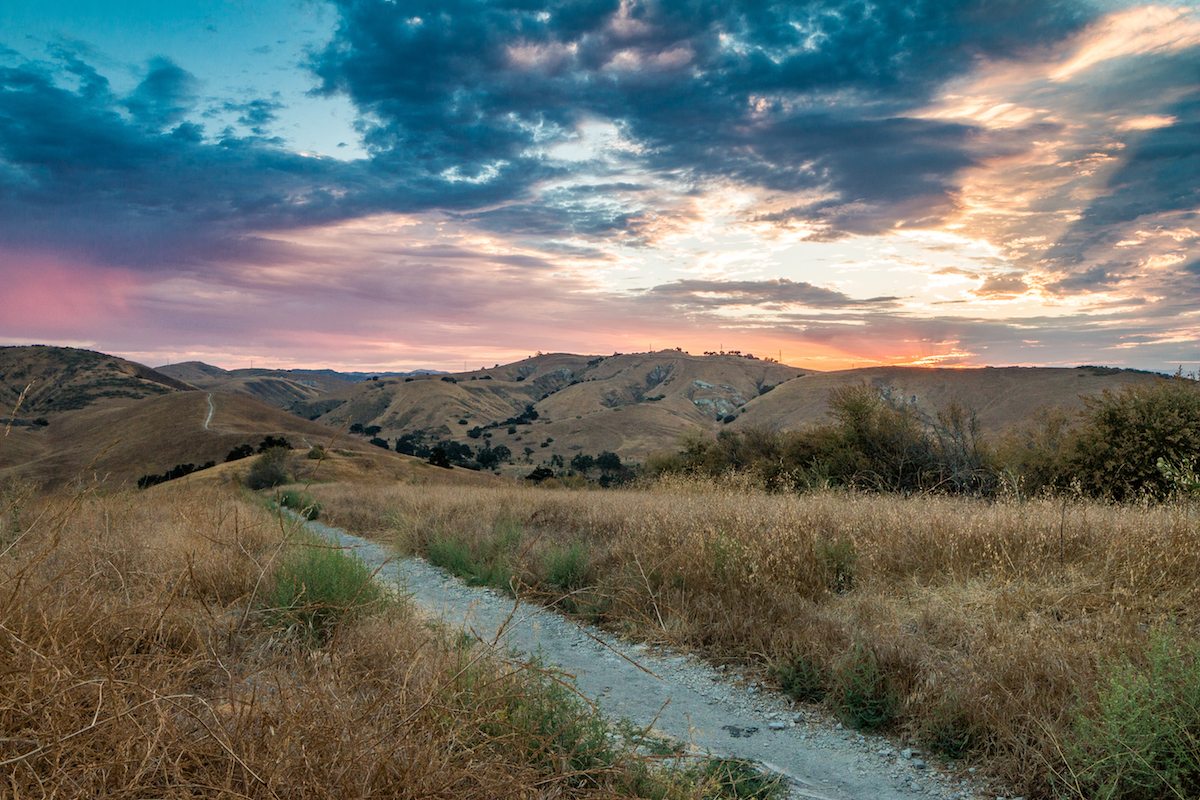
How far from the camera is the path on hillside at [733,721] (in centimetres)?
392

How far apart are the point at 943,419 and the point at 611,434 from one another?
97.5 meters

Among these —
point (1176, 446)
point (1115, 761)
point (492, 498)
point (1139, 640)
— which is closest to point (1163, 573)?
point (1139, 640)

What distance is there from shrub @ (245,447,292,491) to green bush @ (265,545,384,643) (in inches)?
1072

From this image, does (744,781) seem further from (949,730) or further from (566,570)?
(566,570)

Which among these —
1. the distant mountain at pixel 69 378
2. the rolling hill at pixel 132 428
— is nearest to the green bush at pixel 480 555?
the rolling hill at pixel 132 428

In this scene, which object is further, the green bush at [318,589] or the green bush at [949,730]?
the green bush at [318,589]

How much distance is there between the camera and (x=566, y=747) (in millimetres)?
3344

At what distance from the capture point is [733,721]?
4.78 m

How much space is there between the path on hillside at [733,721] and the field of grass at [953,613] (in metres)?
0.26

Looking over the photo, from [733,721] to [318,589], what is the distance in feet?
11.3

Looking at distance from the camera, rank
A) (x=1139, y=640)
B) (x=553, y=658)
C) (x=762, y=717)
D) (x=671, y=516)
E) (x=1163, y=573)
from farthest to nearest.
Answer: (x=671, y=516) < (x=553, y=658) < (x=1163, y=573) < (x=762, y=717) < (x=1139, y=640)

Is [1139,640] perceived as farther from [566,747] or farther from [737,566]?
[566,747]

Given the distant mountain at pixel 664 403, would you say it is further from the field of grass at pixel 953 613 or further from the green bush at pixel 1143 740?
the green bush at pixel 1143 740

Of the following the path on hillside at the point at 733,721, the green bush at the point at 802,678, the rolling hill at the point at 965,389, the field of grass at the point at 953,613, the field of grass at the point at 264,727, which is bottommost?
the path on hillside at the point at 733,721
